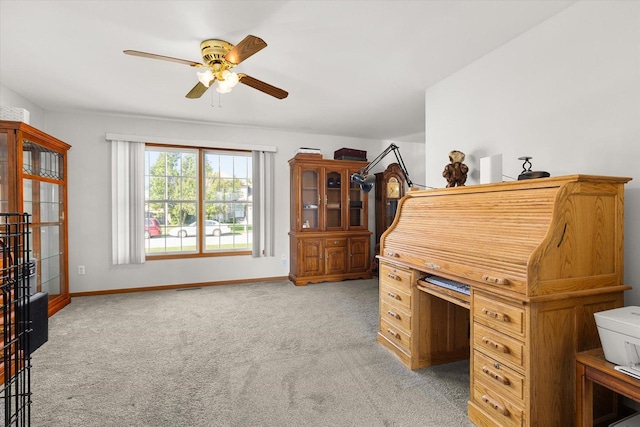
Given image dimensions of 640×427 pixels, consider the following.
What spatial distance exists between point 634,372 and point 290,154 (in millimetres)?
4800

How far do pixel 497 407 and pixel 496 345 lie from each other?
1.07 feet

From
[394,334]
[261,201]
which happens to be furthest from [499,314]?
[261,201]

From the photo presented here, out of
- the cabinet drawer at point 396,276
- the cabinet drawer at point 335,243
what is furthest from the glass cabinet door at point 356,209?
the cabinet drawer at point 396,276

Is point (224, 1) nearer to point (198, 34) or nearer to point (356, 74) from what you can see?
point (198, 34)

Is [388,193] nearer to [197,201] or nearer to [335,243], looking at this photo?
[335,243]

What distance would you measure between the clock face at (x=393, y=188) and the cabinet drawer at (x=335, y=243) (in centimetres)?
119

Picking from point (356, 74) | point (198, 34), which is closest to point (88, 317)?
point (198, 34)

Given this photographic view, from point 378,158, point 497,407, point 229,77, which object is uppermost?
point 229,77

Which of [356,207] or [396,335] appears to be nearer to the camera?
[396,335]

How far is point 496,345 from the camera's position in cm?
172

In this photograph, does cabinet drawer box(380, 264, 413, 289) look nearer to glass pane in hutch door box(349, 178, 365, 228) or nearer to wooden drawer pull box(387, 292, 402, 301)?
wooden drawer pull box(387, 292, 402, 301)

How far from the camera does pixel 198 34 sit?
2.33m

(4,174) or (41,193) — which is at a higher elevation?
(4,174)

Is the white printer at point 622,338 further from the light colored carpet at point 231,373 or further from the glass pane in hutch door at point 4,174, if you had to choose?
the glass pane in hutch door at point 4,174
